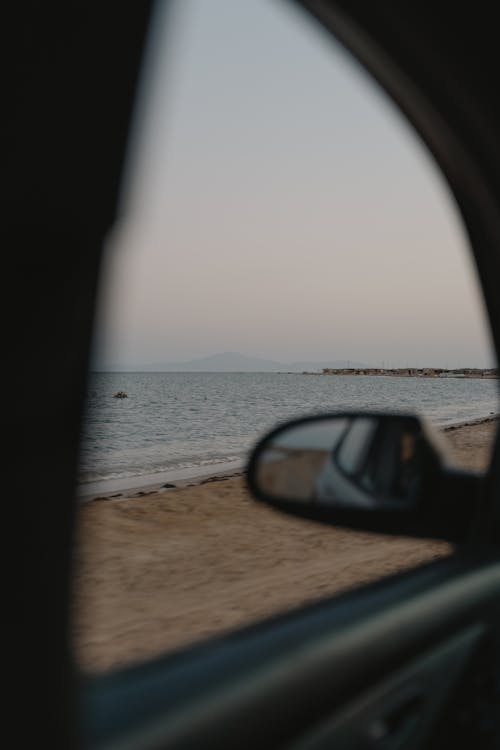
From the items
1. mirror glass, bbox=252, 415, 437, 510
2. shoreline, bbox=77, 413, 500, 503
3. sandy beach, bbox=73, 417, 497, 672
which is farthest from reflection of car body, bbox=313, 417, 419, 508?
shoreline, bbox=77, 413, 500, 503

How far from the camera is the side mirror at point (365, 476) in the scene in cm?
170


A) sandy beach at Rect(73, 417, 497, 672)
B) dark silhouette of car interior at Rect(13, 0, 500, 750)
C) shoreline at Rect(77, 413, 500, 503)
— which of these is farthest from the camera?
shoreline at Rect(77, 413, 500, 503)

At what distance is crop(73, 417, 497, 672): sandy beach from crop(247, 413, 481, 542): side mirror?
273 centimetres

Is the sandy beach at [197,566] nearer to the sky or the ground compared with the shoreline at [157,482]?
nearer to the sky

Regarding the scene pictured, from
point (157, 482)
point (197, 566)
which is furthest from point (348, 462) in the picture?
point (157, 482)

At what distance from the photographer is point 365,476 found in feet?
5.83

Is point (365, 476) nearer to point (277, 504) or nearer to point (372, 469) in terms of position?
point (372, 469)

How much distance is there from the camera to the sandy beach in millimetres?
6684

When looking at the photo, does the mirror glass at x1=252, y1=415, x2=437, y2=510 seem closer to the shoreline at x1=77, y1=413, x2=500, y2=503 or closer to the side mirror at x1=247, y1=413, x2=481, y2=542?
the side mirror at x1=247, y1=413, x2=481, y2=542

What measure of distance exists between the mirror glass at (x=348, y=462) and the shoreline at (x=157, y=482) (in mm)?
12638

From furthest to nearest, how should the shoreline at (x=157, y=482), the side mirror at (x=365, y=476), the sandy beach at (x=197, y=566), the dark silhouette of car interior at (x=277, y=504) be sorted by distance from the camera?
the shoreline at (x=157, y=482) < the sandy beach at (x=197, y=566) < the side mirror at (x=365, y=476) < the dark silhouette of car interior at (x=277, y=504)

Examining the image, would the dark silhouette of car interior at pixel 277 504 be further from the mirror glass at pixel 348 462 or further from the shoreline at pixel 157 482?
the shoreline at pixel 157 482

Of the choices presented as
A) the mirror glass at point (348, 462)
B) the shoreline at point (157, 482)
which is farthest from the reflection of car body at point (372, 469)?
the shoreline at point (157, 482)

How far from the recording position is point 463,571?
1.94m
